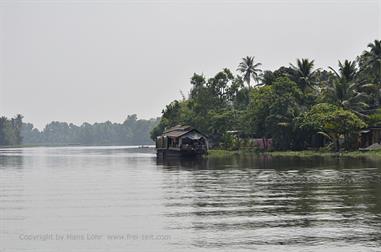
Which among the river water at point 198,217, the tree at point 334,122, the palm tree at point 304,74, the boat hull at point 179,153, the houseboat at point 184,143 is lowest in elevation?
the river water at point 198,217

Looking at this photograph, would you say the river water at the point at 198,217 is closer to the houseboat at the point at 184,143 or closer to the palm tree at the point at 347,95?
the palm tree at the point at 347,95

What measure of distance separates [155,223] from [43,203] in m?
8.73

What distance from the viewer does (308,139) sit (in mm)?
84562

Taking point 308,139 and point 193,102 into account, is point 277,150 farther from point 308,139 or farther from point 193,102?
point 193,102

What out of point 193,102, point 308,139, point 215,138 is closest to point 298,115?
point 308,139

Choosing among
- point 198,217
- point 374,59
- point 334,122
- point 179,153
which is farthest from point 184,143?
point 198,217

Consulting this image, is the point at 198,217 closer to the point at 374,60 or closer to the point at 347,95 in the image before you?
the point at 347,95

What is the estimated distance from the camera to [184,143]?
87.3 metres

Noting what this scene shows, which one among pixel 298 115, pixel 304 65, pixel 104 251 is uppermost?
pixel 304 65

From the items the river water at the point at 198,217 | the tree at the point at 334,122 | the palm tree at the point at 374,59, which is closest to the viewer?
the river water at the point at 198,217

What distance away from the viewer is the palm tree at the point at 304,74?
290ft

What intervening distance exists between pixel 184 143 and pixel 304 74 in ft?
72.0

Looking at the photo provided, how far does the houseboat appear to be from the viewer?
83.5 m

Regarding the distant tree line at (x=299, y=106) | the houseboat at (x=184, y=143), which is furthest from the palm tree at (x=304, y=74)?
the houseboat at (x=184, y=143)
